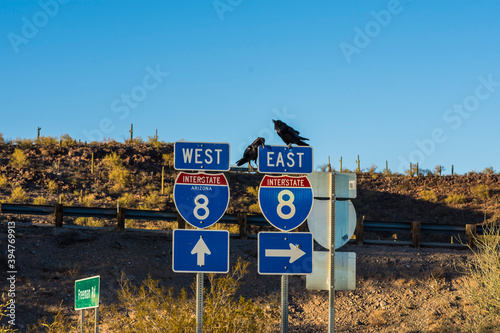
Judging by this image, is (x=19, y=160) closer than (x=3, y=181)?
No

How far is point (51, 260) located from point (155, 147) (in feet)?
81.4

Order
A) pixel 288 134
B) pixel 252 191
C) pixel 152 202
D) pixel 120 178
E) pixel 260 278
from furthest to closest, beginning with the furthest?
pixel 252 191 < pixel 120 178 < pixel 152 202 < pixel 260 278 < pixel 288 134

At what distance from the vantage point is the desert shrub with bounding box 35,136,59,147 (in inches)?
1625

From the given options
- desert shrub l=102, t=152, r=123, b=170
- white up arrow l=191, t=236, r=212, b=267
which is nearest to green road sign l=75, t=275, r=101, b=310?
white up arrow l=191, t=236, r=212, b=267

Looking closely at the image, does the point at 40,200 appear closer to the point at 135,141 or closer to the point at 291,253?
the point at 135,141

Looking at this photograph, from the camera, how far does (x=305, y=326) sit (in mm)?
15430

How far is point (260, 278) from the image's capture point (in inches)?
720

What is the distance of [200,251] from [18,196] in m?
25.9

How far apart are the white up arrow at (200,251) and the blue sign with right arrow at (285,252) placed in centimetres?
71

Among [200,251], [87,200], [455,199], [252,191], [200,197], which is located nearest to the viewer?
[200,251]

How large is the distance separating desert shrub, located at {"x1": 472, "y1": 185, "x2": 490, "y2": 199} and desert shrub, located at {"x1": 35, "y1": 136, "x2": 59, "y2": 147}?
30.7m

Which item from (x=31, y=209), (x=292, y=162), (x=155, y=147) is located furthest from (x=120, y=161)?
(x=292, y=162)

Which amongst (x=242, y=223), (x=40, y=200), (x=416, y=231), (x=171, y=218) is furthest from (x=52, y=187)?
(x=416, y=231)

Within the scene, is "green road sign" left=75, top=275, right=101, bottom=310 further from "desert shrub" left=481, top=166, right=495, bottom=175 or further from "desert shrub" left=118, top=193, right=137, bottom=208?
"desert shrub" left=481, top=166, right=495, bottom=175
